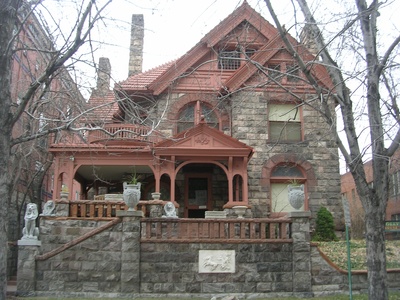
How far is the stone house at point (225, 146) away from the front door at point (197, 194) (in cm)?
4

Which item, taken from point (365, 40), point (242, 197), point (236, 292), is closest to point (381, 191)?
point (365, 40)

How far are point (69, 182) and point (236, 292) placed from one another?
25.3ft

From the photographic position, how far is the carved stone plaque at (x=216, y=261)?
11594 millimetres

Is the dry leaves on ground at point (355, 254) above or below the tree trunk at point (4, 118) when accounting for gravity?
below

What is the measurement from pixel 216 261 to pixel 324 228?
6159 mm

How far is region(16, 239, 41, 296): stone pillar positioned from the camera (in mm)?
11266

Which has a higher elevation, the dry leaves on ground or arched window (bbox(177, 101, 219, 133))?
arched window (bbox(177, 101, 219, 133))

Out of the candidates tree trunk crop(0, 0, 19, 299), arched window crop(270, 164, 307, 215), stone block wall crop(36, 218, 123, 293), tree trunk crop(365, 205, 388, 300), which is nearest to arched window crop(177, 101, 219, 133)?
arched window crop(270, 164, 307, 215)

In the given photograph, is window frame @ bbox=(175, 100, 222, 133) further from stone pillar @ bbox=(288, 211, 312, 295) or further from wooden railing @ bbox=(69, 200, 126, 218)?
stone pillar @ bbox=(288, 211, 312, 295)

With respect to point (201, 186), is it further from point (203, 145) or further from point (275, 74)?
point (275, 74)

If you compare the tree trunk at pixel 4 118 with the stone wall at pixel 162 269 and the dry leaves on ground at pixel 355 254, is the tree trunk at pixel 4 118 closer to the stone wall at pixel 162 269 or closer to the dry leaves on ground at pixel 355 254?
the stone wall at pixel 162 269

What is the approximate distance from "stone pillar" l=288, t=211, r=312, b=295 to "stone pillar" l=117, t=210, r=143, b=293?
3.95m

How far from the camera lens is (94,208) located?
14055 millimetres

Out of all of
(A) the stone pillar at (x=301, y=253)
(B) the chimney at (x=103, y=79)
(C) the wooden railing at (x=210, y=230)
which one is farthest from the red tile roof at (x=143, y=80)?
(A) the stone pillar at (x=301, y=253)
